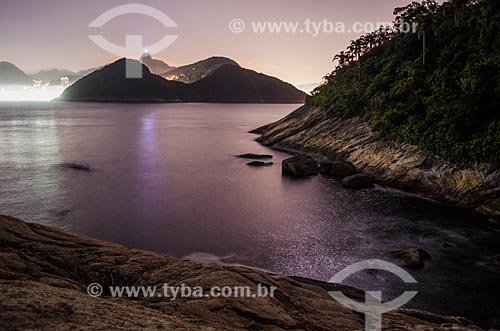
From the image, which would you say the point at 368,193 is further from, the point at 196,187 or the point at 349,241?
the point at 196,187

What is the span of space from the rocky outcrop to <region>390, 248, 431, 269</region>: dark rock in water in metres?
9.72

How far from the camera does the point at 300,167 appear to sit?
130 feet

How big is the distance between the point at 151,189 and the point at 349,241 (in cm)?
1941

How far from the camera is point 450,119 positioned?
105 feet

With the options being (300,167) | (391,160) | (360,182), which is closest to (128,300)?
(360,182)

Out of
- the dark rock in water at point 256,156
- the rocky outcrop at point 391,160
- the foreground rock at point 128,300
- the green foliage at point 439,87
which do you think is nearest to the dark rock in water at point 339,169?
the rocky outcrop at point 391,160

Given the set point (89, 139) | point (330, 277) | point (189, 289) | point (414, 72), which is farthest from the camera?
point (89, 139)

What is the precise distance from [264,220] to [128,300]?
58.0 feet

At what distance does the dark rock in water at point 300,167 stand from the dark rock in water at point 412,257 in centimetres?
1930

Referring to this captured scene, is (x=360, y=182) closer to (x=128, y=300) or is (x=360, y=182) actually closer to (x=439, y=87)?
(x=439, y=87)

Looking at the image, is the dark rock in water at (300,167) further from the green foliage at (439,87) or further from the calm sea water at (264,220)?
the green foliage at (439,87)

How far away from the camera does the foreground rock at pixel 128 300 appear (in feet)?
23.8

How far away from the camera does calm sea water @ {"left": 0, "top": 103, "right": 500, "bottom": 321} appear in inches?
738

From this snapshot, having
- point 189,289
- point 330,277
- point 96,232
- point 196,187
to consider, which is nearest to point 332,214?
point 330,277
